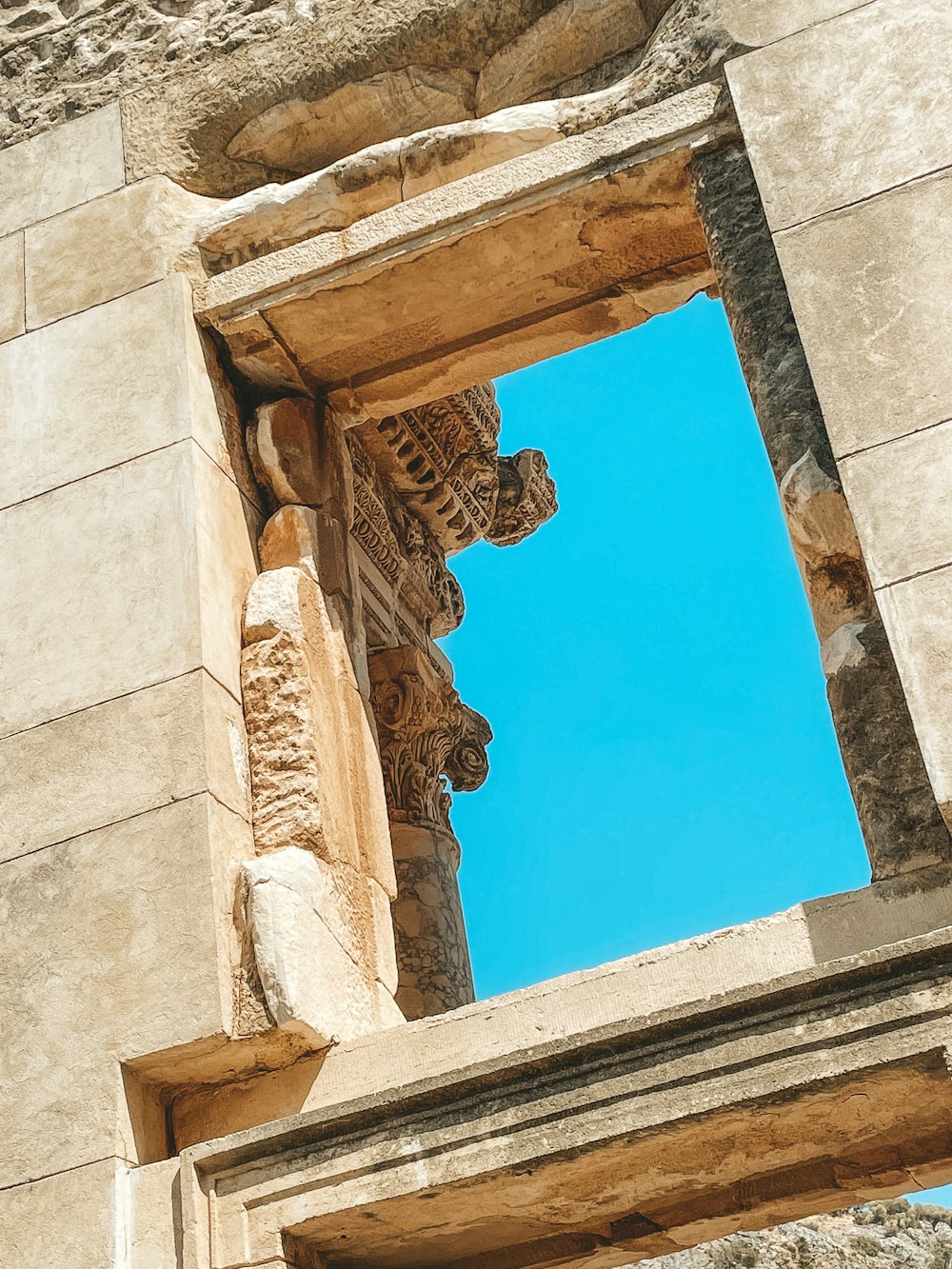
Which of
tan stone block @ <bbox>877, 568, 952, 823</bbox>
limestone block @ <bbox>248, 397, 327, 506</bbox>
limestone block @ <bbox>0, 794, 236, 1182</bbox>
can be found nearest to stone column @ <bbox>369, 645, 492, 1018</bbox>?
limestone block @ <bbox>248, 397, 327, 506</bbox>

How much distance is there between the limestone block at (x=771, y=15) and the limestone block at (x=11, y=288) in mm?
2413

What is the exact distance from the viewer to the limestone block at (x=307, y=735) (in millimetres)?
5070

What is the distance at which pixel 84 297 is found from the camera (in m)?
5.89

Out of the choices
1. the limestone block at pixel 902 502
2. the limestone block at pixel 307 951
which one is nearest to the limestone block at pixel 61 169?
the limestone block at pixel 307 951

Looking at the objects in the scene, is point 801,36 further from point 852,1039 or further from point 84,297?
point 852,1039

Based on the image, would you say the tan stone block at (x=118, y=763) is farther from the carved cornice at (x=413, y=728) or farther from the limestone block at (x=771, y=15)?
the limestone block at (x=771, y=15)

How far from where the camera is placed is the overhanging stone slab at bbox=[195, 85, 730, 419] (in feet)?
17.8

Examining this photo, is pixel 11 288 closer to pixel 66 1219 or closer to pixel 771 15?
pixel 771 15

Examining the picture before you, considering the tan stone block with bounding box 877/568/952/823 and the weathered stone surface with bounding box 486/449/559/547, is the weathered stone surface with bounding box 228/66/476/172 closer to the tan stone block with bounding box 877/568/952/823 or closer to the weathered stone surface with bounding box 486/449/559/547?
the weathered stone surface with bounding box 486/449/559/547

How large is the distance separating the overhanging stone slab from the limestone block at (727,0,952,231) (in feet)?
0.66

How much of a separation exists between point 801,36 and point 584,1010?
289cm

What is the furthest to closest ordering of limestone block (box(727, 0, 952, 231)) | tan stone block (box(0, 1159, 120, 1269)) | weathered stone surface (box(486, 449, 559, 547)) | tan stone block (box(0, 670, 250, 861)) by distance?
1. weathered stone surface (box(486, 449, 559, 547))
2. limestone block (box(727, 0, 952, 231))
3. tan stone block (box(0, 670, 250, 861))
4. tan stone block (box(0, 1159, 120, 1269))

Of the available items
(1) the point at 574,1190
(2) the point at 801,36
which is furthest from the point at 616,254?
(1) the point at 574,1190

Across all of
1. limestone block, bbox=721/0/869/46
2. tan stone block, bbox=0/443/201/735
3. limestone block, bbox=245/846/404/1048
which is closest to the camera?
limestone block, bbox=245/846/404/1048
